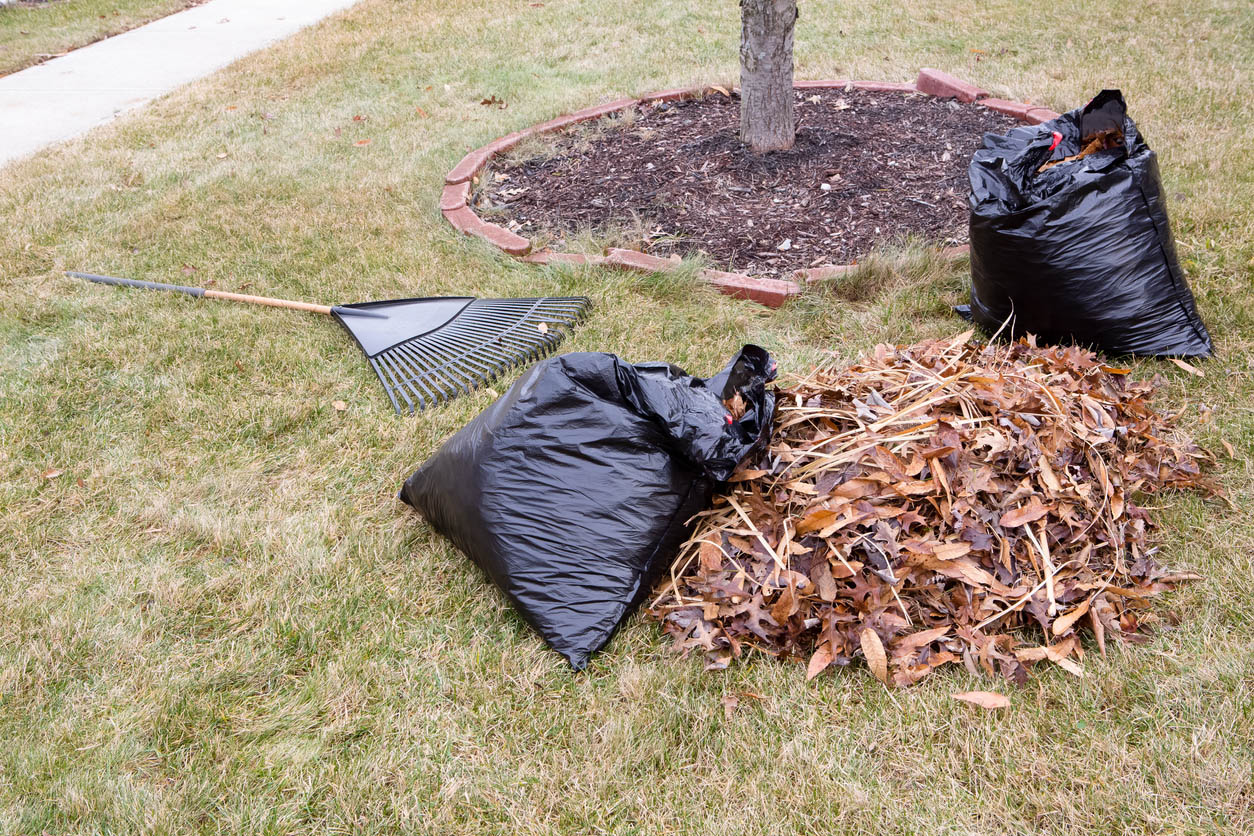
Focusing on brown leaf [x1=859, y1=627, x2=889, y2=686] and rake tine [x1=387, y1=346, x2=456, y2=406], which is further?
rake tine [x1=387, y1=346, x2=456, y2=406]

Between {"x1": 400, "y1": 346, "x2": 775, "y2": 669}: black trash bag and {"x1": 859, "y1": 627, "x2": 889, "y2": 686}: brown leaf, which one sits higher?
{"x1": 400, "y1": 346, "x2": 775, "y2": 669}: black trash bag

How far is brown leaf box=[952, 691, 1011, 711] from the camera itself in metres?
1.79

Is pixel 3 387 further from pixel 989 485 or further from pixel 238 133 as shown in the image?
pixel 989 485

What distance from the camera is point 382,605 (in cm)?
219

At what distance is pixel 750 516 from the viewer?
2184 mm

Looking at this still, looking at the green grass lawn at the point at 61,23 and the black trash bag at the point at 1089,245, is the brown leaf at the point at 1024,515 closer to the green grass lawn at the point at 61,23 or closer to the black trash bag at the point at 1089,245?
the black trash bag at the point at 1089,245

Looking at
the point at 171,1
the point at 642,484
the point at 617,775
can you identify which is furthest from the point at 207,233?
the point at 171,1

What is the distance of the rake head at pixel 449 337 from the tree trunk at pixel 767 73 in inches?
63.8

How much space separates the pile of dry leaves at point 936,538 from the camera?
6.36 feet

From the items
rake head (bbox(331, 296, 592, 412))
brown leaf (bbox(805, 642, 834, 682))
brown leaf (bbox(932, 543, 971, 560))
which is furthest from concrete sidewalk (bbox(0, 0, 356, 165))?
brown leaf (bbox(932, 543, 971, 560))

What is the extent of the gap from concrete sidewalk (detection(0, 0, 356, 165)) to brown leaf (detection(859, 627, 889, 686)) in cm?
615

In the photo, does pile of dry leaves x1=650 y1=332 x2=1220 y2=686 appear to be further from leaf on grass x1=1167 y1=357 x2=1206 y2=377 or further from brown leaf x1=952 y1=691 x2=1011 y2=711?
leaf on grass x1=1167 y1=357 x2=1206 y2=377

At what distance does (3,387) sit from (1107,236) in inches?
156

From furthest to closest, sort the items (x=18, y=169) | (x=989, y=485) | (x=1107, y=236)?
(x=18, y=169) < (x=1107, y=236) < (x=989, y=485)
